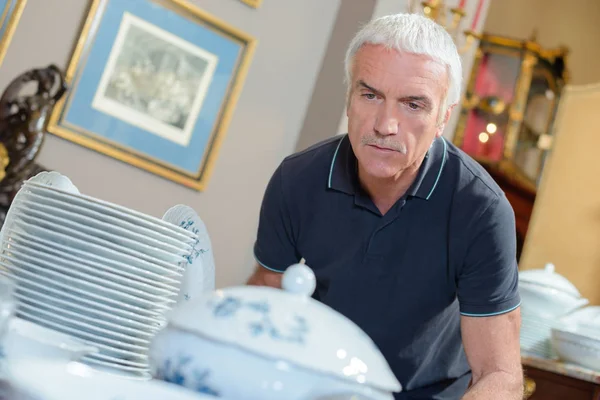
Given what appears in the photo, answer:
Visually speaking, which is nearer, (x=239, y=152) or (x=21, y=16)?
(x=21, y=16)

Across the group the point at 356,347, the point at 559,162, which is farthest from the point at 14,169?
the point at 559,162

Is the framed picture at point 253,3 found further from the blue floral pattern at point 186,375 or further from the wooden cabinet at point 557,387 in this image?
the blue floral pattern at point 186,375

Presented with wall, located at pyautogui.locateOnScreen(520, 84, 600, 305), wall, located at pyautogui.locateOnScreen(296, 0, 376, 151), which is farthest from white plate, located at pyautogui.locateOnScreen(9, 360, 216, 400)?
wall, located at pyautogui.locateOnScreen(520, 84, 600, 305)

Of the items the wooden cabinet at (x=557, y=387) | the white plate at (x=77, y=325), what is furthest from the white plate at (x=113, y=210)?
the wooden cabinet at (x=557, y=387)

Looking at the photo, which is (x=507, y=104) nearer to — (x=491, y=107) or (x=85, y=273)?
(x=491, y=107)

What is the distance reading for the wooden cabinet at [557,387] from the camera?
206 centimetres

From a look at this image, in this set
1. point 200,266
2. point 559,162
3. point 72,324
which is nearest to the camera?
point 72,324

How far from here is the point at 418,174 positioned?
4.79 feet

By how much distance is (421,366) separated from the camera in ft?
4.99

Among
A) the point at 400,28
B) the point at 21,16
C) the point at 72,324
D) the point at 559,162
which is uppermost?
the point at 559,162

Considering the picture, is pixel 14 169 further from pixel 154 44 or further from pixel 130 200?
pixel 154 44

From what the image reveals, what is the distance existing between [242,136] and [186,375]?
317 cm

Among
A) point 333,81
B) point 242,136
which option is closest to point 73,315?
point 242,136

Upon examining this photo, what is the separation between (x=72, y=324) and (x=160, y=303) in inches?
3.4
